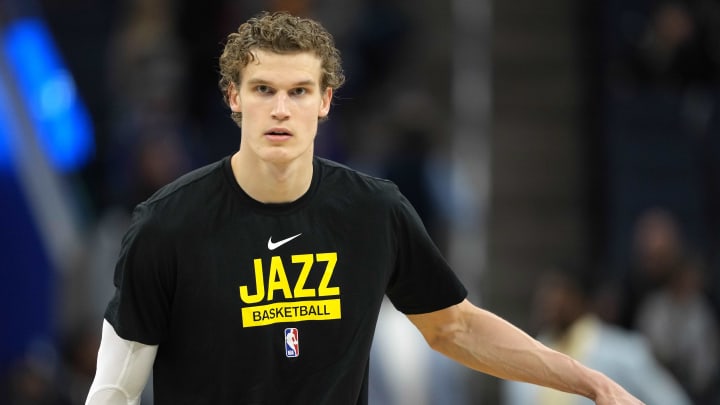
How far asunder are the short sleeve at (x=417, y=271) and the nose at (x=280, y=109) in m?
0.58

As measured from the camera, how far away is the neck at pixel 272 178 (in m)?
4.67

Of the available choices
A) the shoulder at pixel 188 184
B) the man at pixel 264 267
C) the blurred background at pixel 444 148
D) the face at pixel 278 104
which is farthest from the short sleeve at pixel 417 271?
the blurred background at pixel 444 148

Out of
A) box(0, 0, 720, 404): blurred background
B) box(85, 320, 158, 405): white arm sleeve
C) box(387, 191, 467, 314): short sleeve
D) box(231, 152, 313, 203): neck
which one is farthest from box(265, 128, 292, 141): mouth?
box(0, 0, 720, 404): blurred background

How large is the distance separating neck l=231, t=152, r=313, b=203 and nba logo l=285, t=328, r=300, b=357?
426mm

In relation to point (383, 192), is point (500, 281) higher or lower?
lower

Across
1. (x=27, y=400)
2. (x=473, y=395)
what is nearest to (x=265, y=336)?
(x=27, y=400)

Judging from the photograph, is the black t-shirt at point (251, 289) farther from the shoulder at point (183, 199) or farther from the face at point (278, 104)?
the face at point (278, 104)

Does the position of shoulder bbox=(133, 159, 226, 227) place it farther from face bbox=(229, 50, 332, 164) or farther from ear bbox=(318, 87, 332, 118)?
ear bbox=(318, 87, 332, 118)

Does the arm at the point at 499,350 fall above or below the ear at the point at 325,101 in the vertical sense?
below

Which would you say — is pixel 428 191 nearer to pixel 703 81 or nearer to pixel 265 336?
pixel 703 81

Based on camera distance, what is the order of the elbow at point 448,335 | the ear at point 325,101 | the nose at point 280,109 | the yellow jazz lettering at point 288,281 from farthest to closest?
the elbow at point 448,335 → the ear at point 325,101 → the yellow jazz lettering at point 288,281 → the nose at point 280,109

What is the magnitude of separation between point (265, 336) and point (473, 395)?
24.0ft

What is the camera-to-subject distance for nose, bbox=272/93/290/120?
14.8ft

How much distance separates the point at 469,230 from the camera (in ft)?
40.2
